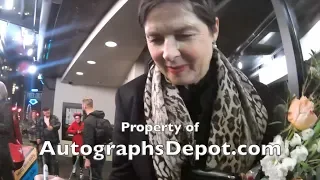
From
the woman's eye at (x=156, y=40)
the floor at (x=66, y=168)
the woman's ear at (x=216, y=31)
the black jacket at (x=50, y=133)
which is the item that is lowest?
the floor at (x=66, y=168)

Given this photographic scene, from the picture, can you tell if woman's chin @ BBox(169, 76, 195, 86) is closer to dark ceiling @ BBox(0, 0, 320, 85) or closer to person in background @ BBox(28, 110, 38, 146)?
dark ceiling @ BBox(0, 0, 320, 85)

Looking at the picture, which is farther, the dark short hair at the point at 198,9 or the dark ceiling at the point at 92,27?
the dark ceiling at the point at 92,27

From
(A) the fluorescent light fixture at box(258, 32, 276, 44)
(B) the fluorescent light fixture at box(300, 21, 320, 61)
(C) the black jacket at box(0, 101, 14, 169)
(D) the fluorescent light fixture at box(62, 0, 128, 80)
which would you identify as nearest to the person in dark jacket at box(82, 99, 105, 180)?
(D) the fluorescent light fixture at box(62, 0, 128, 80)

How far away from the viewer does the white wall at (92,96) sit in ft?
3.80

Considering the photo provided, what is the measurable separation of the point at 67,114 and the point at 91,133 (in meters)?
0.10

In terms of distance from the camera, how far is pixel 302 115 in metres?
1.15

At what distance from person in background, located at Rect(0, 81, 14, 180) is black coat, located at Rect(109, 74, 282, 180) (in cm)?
32

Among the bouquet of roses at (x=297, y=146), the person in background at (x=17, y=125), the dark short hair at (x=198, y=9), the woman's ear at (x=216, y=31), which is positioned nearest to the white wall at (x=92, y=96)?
the person in background at (x=17, y=125)

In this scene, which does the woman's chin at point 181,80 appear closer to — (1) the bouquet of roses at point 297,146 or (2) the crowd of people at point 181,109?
(2) the crowd of people at point 181,109

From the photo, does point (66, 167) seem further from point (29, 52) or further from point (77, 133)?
point (29, 52)

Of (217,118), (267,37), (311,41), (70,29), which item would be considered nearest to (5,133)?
(70,29)

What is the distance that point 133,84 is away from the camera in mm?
1169

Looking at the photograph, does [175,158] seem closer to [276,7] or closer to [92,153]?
[92,153]

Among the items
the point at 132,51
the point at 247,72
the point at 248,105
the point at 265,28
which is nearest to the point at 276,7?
the point at 265,28
